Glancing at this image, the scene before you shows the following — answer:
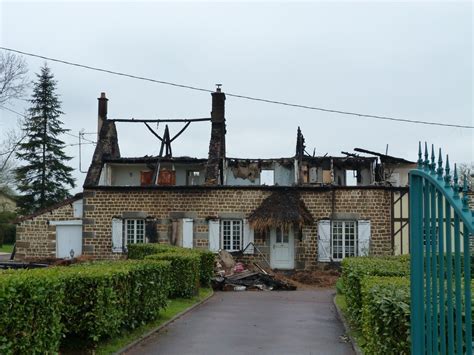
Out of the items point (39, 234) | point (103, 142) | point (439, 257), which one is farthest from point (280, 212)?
point (439, 257)

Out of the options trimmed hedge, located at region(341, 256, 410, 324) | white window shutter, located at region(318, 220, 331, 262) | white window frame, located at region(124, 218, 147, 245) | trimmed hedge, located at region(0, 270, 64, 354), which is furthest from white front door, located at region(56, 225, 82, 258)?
trimmed hedge, located at region(0, 270, 64, 354)

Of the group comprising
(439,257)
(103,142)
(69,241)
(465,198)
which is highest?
(103,142)

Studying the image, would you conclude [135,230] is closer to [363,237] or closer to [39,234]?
[39,234]

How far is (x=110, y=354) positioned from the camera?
30.0ft

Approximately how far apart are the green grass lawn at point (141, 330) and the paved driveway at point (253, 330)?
226mm

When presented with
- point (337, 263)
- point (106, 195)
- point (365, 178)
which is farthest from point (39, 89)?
point (337, 263)

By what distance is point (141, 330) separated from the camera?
11234 mm

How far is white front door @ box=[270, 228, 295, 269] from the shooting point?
26.3 m

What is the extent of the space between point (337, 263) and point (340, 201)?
8.21 ft

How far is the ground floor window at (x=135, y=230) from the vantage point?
89.1 feet

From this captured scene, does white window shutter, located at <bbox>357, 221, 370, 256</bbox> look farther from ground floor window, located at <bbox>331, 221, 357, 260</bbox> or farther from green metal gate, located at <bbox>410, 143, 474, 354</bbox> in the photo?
green metal gate, located at <bbox>410, 143, 474, 354</bbox>

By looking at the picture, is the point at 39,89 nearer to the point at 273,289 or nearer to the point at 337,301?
the point at 273,289

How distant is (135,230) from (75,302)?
725 inches

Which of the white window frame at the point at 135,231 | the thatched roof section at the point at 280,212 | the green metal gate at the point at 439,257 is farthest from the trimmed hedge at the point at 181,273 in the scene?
the green metal gate at the point at 439,257
